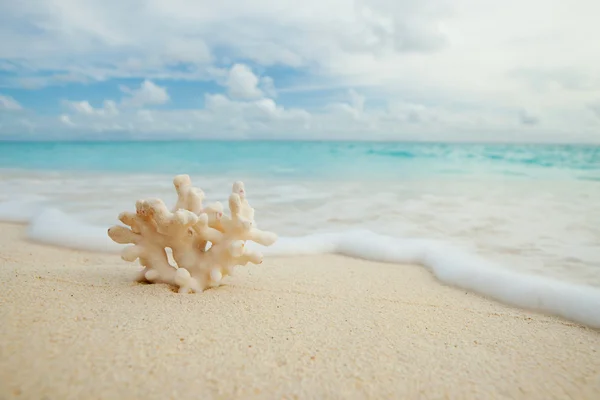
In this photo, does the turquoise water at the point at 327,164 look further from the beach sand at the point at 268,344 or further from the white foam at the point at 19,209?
the beach sand at the point at 268,344

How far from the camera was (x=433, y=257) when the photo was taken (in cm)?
395

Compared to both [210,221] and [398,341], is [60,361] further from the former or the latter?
[398,341]

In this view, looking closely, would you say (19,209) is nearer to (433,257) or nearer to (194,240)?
(194,240)

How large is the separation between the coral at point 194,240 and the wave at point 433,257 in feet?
5.27

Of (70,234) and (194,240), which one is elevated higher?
(194,240)

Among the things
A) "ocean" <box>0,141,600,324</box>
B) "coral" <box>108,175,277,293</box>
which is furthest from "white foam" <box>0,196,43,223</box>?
"coral" <box>108,175,277,293</box>

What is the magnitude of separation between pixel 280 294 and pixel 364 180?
9047mm

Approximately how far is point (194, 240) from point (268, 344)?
0.97 meters

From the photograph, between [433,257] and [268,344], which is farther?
[433,257]

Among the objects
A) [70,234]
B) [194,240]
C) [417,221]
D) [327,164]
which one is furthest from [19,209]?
[327,164]

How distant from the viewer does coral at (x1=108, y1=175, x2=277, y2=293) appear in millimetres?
2545

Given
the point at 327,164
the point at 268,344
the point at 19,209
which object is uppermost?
the point at 268,344

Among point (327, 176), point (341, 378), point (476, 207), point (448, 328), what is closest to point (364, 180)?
point (327, 176)

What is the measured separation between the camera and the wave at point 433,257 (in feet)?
9.54
